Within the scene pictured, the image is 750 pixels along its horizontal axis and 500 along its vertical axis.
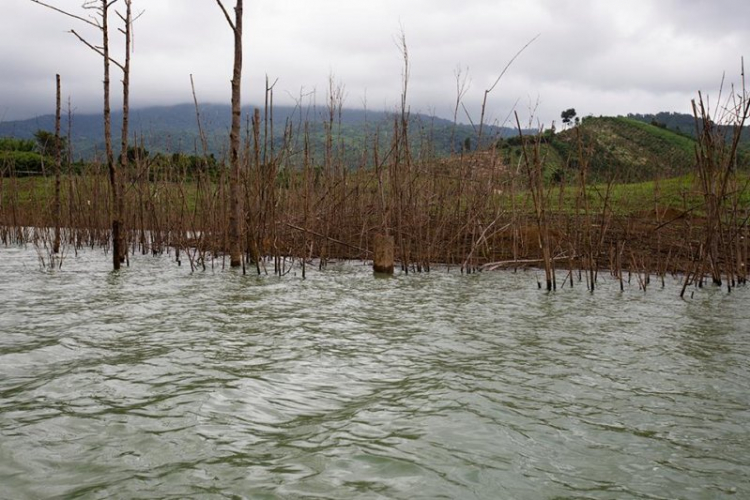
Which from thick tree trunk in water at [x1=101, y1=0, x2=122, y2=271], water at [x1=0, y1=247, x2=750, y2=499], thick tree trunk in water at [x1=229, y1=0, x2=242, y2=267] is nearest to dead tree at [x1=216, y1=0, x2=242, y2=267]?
thick tree trunk in water at [x1=229, y1=0, x2=242, y2=267]

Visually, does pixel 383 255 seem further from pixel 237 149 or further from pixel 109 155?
pixel 109 155

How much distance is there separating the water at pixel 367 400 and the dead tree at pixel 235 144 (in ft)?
11.4

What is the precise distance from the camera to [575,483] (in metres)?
2.35

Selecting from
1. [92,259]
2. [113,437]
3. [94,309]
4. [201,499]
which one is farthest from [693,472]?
[92,259]

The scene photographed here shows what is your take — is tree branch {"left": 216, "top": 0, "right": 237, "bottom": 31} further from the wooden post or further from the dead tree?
the wooden post

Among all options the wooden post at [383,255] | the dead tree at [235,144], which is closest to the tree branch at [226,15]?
the dead tree at [235,144]

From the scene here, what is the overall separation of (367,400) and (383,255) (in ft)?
20.0

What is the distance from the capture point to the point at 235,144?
30.9ft

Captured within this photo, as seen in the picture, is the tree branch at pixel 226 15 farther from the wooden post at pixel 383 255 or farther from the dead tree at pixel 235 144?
the wooden post at pixel 383 255

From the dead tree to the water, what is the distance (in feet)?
11.4

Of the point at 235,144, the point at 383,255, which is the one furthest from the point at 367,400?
the point at 235,144

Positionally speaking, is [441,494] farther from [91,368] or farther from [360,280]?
[360,280]

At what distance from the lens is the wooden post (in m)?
9.35

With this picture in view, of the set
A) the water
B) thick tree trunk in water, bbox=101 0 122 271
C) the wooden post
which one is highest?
thick tree trunk in water, bbox=101 0 122 271
